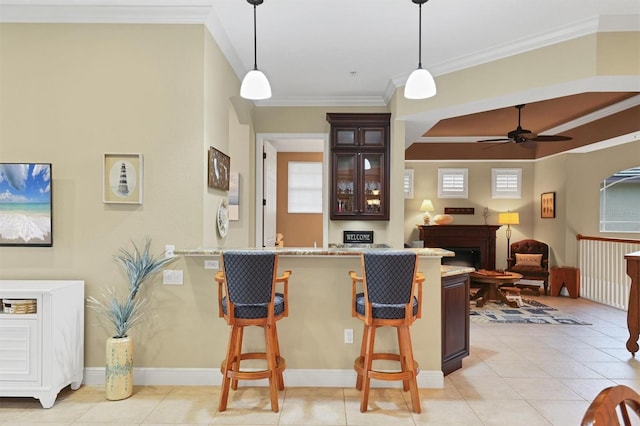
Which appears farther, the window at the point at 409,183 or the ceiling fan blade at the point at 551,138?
the window at the point at 409,183

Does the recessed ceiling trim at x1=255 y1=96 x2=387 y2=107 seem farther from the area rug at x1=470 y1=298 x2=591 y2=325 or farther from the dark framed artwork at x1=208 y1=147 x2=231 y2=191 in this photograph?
the area rug at x1=470 y1=298 x2=591 y2=325

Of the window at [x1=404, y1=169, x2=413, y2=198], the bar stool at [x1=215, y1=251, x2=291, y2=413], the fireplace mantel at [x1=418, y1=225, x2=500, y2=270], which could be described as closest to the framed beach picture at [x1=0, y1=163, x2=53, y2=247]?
the bar stool at [x1=215, y1=251, x2=291, y2=413]

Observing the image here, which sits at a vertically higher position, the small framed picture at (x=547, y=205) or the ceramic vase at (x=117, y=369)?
the small framed picture at (x=547, y=205)

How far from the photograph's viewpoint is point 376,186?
17.3 feet

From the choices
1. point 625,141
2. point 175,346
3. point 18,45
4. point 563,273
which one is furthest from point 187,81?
point 563,273

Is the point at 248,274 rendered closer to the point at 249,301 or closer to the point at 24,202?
the point at 249,301

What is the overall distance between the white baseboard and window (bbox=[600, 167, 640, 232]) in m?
5.20

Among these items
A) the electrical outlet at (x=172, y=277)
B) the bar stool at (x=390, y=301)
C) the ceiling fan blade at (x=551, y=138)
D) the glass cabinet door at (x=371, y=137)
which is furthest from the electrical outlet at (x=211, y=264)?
the ceiling fan blade at (x=551, y=138)

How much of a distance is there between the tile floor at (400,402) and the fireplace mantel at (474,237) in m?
3.86

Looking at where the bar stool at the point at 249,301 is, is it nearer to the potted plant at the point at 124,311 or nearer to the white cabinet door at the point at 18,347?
the potted plant at the point at 124,311

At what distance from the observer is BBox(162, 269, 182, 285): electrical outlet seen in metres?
3.19

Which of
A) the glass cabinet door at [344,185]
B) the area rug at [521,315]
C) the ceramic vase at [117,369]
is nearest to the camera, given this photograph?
the ceramic vase at [117,369]

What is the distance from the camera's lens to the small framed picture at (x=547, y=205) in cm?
756

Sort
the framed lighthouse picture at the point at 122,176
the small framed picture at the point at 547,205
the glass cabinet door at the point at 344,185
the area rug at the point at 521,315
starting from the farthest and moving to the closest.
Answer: the small framed picture at the point at 547,205 < the area rug at the point at 521,315 < the glass cabinet door at the point at 344,185 < the framed lighthouse picture at the point at 122,176
